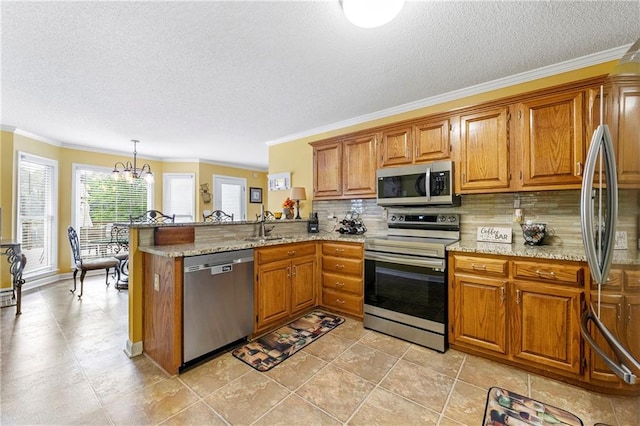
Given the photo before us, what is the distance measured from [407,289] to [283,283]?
4.02ft

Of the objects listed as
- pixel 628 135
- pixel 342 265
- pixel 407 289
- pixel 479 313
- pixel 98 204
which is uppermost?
pixel 628 135

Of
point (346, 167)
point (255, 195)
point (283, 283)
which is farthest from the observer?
point (255, 195)

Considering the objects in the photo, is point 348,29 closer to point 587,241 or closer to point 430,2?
point 430,2

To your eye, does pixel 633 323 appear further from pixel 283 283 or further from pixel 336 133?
pixel 336 133

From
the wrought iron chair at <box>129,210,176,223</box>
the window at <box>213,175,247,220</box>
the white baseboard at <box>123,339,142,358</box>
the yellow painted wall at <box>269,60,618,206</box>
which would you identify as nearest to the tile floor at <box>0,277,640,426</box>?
the white baseboard at <box>123,339,142,358</box>

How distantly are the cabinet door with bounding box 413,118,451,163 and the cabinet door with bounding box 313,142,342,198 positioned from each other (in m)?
0.98

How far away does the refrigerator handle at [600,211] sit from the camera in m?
1.21

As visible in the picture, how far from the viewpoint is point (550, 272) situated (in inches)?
72.7

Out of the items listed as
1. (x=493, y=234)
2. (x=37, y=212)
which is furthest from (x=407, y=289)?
(x=37, y=212)

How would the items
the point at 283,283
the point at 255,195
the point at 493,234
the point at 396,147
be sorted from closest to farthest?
the point at 493,234 < the point at 283,283 < the point at 396,147 < the point at 255,195

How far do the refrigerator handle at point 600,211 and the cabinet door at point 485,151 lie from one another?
3.23ft

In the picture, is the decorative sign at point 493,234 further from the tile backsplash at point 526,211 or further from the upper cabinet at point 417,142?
the upper cabinet at point 417,142

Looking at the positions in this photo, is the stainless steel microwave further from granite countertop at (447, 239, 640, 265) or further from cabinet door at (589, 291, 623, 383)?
cabinet door at (589, 291, 623, 383)

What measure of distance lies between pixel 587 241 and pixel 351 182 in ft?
7.29
